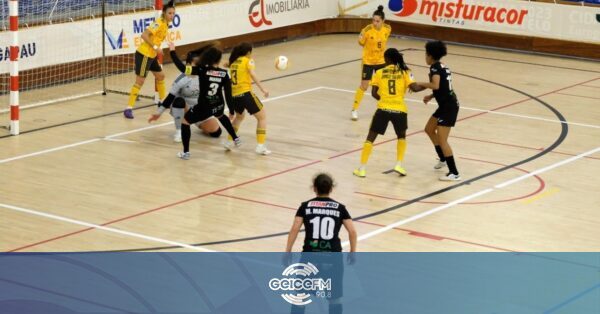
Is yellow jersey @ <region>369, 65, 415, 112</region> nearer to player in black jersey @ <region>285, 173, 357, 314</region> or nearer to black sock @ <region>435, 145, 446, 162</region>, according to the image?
black sock @ <region>435, 145, 446, 162</region>

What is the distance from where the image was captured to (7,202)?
17.2 meters

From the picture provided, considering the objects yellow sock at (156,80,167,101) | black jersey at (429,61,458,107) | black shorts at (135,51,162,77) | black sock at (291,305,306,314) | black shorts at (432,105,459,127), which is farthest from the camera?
yellow sock at (156,80,167,101)

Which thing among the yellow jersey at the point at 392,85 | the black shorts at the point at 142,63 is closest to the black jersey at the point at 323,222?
the yellow jersey at the point at 392,85

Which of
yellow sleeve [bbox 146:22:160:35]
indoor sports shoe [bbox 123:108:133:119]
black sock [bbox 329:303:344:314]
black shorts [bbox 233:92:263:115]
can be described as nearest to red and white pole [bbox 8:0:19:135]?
indoor sports shoe [bbox 123:108:133:119]

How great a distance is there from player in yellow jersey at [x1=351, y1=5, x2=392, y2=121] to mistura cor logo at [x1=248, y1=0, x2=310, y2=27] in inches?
363

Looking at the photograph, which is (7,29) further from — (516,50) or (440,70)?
(516,50)

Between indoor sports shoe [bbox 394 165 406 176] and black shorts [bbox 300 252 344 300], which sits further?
indoor sports shoe [bbox 394 165 406 176]

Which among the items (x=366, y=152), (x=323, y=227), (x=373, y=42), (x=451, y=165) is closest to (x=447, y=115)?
(x=451, y=165)

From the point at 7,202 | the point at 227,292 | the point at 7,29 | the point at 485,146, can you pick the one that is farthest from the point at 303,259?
the point at 7,29

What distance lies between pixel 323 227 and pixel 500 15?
23726mm

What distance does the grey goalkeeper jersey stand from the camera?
21172 millimetres

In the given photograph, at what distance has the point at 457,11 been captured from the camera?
3466 cm

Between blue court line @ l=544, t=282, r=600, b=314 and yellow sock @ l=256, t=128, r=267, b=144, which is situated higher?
yellow sock @ l=256, t=128, r=267, b=144

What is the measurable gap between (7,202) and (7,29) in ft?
30.5
